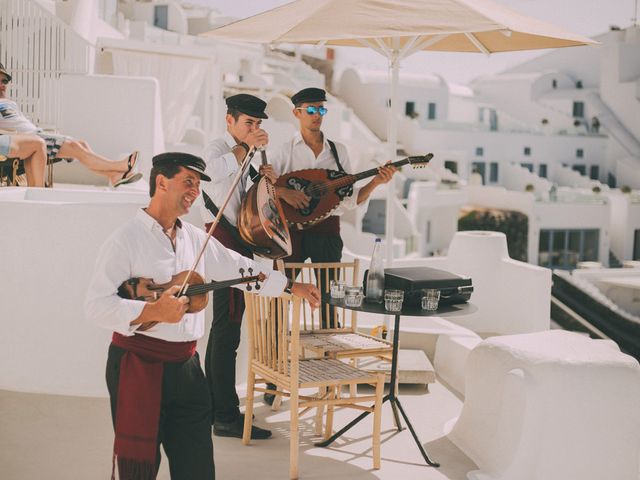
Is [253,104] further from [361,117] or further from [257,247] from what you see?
[361,117]

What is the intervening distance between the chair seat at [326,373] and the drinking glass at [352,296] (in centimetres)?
32

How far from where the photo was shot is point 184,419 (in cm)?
320

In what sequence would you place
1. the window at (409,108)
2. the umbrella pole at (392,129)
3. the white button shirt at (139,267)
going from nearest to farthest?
the white button shirt at (139,267)
the umbrella pole at (392,129)
the window at (409,108)

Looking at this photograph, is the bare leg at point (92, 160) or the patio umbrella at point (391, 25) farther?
the bare leg at point (92, 160)

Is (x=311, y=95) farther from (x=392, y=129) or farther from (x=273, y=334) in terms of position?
(x=273, y=334)

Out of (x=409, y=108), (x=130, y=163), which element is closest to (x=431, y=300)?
(x=130, y=163)

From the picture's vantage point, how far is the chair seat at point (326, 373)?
13.3 ft

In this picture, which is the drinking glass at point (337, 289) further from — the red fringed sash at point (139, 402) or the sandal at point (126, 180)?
the sandal at point (126, 180)

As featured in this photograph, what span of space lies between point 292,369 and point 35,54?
7.92m

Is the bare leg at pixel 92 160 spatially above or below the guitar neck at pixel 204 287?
above

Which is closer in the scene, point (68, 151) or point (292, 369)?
point (292, 369)

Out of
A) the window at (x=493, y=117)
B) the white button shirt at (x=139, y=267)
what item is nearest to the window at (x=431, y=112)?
the window at (x=493, y=117)

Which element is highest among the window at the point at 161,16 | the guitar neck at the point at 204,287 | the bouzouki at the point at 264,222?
the window at the point at 161,16

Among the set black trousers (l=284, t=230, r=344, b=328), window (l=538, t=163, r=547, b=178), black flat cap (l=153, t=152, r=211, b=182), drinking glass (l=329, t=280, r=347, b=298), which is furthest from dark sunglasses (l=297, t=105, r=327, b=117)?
window (l=538, t=163, r=547, b=178)
